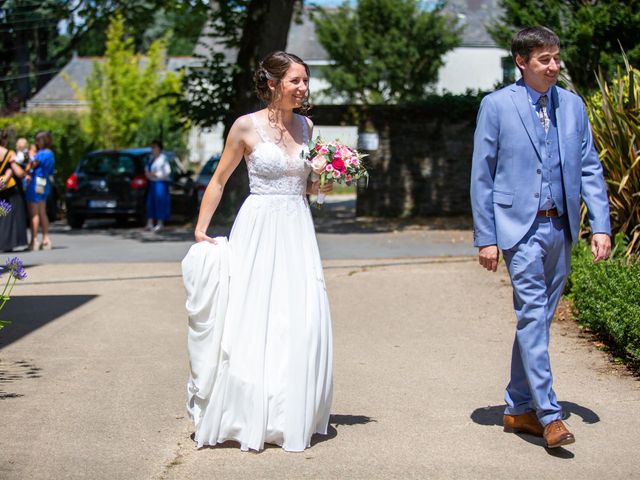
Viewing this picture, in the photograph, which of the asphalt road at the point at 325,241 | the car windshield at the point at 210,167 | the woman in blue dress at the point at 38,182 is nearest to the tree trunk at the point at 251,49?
the asphalt road at the point at 325,241

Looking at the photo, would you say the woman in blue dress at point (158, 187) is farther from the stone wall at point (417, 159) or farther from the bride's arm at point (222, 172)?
the bride's arm at point (222, 172)

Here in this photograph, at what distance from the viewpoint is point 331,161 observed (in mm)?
5605

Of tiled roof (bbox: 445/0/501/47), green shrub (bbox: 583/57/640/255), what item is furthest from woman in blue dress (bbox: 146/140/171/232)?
tiled roof (bbox: 445/0/501/47)

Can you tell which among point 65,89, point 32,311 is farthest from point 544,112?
point 65,89

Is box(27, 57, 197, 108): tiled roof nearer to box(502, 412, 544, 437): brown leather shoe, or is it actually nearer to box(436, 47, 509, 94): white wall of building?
box(436, 47, 509, 94): white wall of building

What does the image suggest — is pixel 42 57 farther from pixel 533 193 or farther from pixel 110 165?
pixel 533 193

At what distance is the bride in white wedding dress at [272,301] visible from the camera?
5316mm

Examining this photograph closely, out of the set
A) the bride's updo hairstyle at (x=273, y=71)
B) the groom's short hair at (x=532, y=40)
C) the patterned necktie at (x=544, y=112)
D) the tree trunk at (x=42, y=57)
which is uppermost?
the tree trunk at (x=42, y=57)

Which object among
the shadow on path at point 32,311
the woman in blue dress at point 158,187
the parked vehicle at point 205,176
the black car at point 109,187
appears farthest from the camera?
the parked vehicle at point 205,176

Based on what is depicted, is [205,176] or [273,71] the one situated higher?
[273,71]

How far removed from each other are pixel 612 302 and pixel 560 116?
2350mm

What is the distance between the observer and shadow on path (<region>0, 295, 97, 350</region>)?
28.9 feet

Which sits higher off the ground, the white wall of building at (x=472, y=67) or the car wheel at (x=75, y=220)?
the white wall of building at (x=472, y=67)

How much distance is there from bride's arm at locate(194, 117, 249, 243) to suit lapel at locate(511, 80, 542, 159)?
57.5 inches
